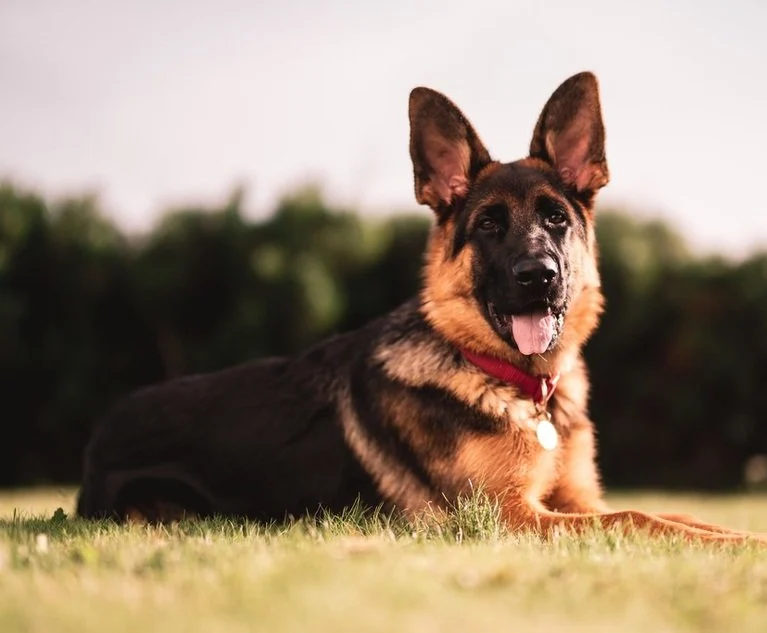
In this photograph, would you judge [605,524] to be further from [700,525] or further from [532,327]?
[532,327]

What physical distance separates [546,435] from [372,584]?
237 cm

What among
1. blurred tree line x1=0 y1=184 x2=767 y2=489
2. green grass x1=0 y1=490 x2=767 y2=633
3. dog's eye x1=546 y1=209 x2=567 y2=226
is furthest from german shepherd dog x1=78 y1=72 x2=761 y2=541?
blurred tree line x1=0 y1=184 x2=767 y2=489

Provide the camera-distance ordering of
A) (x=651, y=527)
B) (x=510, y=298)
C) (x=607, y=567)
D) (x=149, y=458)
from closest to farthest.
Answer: (x=607, y=567) < (x=651, y=527) < (x=510, y=298) < (x=149, y=458)

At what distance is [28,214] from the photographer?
17.8 meters

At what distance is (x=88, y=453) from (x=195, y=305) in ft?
38.6

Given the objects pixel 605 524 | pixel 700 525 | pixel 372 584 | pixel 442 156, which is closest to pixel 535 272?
pixel 442 156

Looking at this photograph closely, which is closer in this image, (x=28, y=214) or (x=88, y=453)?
(x=88, y=453)

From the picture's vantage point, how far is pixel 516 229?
203 inches

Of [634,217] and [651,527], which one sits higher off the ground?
[634,217]

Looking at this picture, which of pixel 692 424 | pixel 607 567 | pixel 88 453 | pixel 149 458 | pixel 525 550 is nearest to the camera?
pixel 607 567

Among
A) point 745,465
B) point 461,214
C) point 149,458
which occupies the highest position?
point 461,214

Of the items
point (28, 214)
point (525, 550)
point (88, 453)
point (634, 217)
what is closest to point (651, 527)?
point (525, 550)

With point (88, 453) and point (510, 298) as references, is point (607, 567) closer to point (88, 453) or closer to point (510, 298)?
point (510, 298)

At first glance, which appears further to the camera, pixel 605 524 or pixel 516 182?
pixel 516 182
